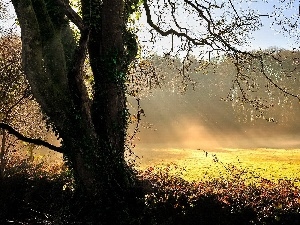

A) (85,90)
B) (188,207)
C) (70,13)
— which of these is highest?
(70,13)

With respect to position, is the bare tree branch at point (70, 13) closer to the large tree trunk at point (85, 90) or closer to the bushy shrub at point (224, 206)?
the large tree trunk at point (85, 90)

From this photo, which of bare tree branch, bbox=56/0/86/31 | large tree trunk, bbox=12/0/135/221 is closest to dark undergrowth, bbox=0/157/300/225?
large tree trunk, bbox=12/0/135/221

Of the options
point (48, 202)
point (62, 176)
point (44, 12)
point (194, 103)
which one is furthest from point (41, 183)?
point (194, 103)

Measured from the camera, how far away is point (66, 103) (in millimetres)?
9945

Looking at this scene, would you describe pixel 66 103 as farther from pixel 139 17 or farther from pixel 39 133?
pixel 39 133

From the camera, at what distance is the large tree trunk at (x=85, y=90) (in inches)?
373

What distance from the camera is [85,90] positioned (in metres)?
10.4

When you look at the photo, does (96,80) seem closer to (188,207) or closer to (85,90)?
(85,90)

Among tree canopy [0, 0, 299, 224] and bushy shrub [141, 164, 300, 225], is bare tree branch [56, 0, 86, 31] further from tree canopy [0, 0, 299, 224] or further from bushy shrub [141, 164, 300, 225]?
bushy shrub [141, 164, 300, 225]

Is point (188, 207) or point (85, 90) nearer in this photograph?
point (188, 207)

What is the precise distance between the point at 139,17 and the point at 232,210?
821 centimetres

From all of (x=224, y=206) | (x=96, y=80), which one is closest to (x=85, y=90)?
(x=96, y=80)

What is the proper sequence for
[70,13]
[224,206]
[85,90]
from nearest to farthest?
1. [224,206]
2. [70,13]
3. [85,90]

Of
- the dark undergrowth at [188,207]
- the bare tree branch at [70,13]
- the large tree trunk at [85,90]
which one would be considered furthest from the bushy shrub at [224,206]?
the bare tree branch at [70,13]
